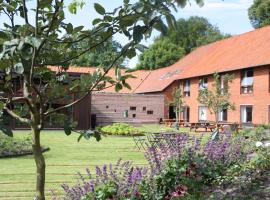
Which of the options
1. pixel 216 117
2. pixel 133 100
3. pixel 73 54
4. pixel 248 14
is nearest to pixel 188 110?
pixel 133 100

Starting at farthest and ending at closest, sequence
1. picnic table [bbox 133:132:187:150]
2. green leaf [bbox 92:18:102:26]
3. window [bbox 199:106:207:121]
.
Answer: window [bbox 199:106:207:121]
picnic table [bbox 133:132:187:150]
green leaf [bbox 92:18:102:26]

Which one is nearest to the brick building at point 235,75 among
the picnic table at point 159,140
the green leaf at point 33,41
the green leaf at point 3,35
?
the picnic table at point 159,140

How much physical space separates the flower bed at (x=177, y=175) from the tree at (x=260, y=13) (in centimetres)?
5238

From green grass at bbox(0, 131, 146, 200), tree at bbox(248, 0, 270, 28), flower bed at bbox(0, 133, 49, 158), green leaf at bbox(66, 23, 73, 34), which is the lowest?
green grass at bbox(0, 131, 146, 200)

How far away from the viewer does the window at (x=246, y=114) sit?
35531 mm

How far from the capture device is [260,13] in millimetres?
59156

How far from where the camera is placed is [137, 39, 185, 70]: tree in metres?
72.2

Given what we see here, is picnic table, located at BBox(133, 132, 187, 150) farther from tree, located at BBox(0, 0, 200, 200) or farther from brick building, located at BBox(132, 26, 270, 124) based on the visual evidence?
brick building, located at BBox(132, 26, 270, 124)

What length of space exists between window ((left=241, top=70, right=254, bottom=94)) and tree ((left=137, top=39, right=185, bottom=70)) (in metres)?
35.9

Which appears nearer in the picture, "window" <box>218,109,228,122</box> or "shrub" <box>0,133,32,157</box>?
"shrub" <box>0,133,32,157</box>

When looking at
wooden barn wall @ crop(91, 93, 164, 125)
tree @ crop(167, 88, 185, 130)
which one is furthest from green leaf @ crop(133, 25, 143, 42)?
wooden barn wall @ crop(91, 93, 164, 125)

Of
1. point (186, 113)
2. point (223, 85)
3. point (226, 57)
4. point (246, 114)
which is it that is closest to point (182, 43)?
point (186, 113)

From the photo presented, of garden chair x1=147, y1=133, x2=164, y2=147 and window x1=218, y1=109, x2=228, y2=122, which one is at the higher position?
window x1=218, y1=109, x2=228, y2=122

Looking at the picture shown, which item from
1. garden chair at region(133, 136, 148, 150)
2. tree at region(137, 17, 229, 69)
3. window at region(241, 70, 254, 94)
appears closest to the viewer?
garden chair at region(133, 136, 148, 150)
